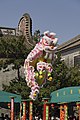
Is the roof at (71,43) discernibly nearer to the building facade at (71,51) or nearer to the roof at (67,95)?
the building facade at (71,51)

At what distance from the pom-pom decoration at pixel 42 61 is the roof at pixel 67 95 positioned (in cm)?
121

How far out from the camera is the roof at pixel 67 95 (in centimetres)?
2008

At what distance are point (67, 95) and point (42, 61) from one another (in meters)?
2.33

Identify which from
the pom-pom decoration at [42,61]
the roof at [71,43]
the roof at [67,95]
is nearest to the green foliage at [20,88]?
the roof at [67,95]

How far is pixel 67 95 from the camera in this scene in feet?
69.0

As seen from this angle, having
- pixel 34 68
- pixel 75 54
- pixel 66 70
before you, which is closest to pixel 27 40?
pixel 75 54

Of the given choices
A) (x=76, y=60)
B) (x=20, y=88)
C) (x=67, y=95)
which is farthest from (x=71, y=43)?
(x=67, y=95)

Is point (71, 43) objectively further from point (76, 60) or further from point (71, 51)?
point (76, 60)

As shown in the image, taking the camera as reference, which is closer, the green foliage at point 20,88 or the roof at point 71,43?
the green foliage at point 20,88

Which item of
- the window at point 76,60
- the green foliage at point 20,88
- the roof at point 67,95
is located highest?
the window at point 76,60

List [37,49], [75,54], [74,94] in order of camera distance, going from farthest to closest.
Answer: [75,54] < [37,49] < [74,94]

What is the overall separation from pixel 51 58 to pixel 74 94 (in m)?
2.52

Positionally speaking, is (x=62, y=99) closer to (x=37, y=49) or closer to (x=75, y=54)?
(x=37, y=49)

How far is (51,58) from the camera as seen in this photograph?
851 inches
